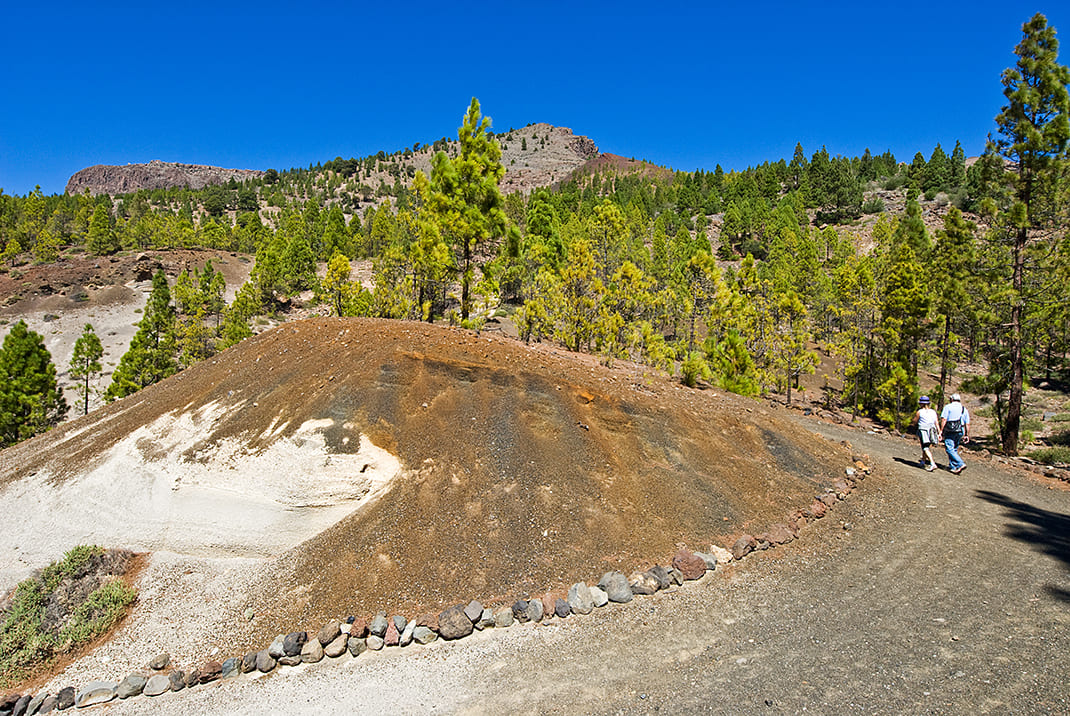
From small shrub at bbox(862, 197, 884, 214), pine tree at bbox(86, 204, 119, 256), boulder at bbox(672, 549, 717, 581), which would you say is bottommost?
boulder at bbox(672, 549, 717, 581)

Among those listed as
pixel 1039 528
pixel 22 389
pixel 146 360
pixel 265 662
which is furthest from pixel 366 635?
pixel 22 389

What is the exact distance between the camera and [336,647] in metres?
6.21

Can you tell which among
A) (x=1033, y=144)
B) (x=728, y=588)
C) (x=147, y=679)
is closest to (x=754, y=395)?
(x=1033, y=144)

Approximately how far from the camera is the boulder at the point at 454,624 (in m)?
6.30

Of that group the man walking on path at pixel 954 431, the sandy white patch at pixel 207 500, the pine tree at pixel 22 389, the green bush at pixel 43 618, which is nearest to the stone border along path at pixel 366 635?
the green bush at pixel 43 618

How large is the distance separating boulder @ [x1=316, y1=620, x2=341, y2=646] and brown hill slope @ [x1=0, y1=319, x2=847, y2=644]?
1.22ft

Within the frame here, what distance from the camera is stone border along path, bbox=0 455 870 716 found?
233 inches

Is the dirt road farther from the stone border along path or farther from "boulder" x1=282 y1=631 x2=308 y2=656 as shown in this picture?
"boulder" x1=282 y1=631 x2=308 y2=656

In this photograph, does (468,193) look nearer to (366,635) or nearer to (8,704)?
(366,635)

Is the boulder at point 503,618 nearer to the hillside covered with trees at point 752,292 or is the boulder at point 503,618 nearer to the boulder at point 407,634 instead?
the boulder at point 407,634

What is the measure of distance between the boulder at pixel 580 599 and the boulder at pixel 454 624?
1.30 meters

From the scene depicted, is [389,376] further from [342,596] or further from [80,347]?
[80,347]

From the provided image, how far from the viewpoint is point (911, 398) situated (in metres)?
21.3

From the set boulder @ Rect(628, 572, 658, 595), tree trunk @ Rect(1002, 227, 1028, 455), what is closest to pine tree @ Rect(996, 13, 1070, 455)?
tree trunk @ Rect(1002, 227, 1028, 455)
